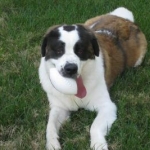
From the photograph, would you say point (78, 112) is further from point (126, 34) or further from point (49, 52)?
point (126, 34)

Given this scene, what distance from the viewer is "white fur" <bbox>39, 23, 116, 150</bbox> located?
4020 millimetres

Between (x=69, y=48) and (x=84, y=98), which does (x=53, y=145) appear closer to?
(x=84, y=98)

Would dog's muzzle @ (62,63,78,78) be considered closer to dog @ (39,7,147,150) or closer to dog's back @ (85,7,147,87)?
dog @ (39,7,147,150)

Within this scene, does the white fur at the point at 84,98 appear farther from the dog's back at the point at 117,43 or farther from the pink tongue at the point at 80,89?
the dog's back at the point at 117,43

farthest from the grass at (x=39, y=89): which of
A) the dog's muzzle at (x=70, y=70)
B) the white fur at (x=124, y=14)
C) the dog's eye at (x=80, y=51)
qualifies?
the dog's eye at (x=80, y=51)

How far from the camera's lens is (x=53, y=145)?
3.92m

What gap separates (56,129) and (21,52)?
171cm

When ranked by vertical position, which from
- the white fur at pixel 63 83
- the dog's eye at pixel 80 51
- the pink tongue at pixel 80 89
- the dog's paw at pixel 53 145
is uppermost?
the dog's eye at pixel 80 51

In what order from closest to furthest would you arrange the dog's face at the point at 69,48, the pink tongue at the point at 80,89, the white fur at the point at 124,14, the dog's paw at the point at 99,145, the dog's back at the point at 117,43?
the dog's paw at the point at 99,145 < the dog's face at the point at 69,48 < the pink tongue at the point at 80,89 < the dog's back at the point at 117,43 < the white fur at the point at 124,14

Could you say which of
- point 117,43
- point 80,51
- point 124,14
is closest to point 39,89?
point 80,51

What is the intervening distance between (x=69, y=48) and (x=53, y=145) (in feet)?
2.85

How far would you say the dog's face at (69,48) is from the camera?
3955mm

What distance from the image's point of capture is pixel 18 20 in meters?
6.35

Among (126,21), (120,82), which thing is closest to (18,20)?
(126,21)
